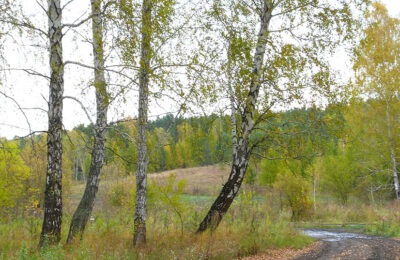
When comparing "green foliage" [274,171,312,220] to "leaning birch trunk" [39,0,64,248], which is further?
"green foliage" [274,171,312,220]

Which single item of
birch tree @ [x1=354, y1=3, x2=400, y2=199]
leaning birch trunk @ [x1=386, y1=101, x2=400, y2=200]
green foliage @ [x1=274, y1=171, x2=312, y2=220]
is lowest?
green foliage @ [x1=274, y1=171, x2=312, y2=220]

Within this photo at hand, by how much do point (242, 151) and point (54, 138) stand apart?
498 cm

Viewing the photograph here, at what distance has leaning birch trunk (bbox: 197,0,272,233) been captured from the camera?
841cm

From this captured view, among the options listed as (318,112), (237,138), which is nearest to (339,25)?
(318,112)

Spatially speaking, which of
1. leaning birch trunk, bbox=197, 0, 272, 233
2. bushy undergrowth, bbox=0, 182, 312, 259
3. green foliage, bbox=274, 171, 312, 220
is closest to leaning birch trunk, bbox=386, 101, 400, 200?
green foliage, bbox=274, 171, 312, 220

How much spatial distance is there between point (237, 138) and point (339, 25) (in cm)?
437

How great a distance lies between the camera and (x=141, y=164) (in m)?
7.62

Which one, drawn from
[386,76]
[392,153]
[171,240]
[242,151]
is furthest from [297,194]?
[171,240]

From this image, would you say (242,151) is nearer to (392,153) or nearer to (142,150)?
(142,150)

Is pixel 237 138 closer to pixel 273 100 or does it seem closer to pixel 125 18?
pixel 273 100

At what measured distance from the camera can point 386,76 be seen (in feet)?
57.6

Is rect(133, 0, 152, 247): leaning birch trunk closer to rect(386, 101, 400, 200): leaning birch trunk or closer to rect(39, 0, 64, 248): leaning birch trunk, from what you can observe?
rect(39, 0, 64, 248): leaning birch trunk

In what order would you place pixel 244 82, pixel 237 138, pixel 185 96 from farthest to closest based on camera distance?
pixel 237 138 < pixel 244 82 < pixel 185 96

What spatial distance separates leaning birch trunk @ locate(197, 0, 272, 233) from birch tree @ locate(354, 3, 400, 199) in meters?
11.4
